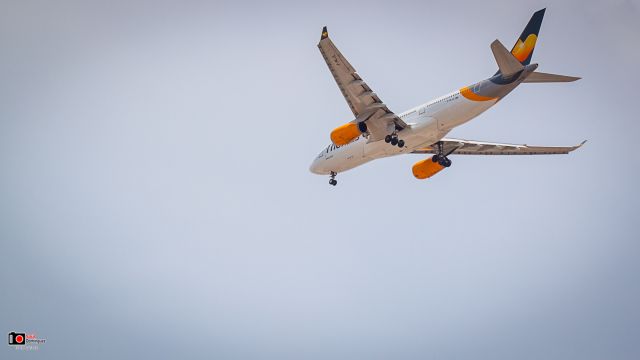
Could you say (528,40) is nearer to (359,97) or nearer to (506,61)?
(506,61)

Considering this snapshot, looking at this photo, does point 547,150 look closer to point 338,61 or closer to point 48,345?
point 338,61

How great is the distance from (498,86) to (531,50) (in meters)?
2.81

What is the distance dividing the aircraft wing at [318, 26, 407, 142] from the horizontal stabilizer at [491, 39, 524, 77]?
662 centimetres

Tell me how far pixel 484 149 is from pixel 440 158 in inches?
136

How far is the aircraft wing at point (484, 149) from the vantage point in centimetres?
5109

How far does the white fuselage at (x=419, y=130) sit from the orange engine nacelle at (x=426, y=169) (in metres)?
4.02

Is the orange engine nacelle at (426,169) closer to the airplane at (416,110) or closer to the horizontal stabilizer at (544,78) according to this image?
the airplane at (416,110)

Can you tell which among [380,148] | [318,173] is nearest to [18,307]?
[318,173]

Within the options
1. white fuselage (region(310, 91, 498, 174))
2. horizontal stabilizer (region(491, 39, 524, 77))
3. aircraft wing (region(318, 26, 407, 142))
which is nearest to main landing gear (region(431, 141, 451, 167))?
white fuselage (region(310, 91, 498, 174))

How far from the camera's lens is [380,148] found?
4753cm

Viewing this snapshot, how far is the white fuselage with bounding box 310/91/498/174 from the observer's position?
43.4 metres

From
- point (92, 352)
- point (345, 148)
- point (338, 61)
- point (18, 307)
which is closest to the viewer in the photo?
point (338, 61)

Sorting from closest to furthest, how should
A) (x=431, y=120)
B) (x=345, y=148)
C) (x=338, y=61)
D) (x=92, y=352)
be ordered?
(x=338, y=61), (x=431, y=120), (x=345, y=148), (x=92, y=352)

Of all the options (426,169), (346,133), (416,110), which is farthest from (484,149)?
(346,133)
